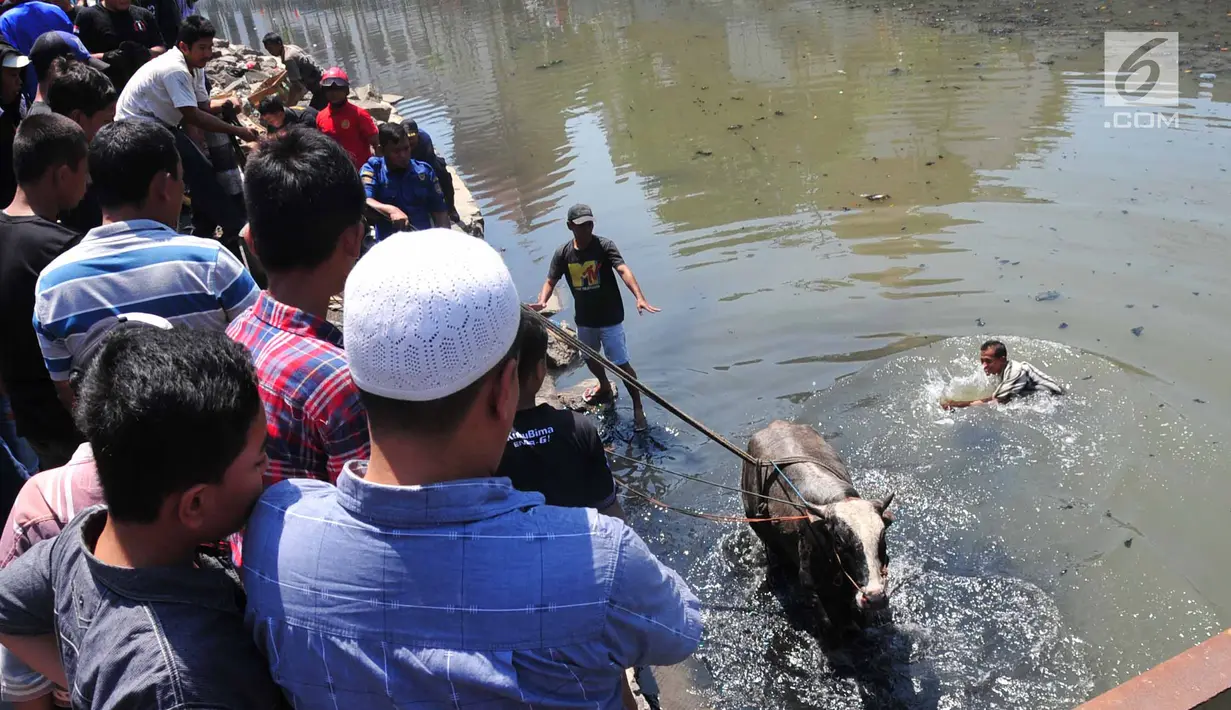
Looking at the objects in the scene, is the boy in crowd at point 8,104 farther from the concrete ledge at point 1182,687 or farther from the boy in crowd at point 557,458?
the concrete ledge at point 1182,687

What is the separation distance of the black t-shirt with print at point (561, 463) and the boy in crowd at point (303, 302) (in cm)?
139

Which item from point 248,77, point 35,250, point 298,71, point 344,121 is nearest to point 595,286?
point 344,121

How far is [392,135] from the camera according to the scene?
25.7ft

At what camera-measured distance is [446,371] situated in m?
1.52

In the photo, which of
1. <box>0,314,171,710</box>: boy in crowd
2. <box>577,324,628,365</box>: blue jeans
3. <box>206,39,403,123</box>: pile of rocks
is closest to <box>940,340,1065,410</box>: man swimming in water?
<box>577,324,628,365</box>: blue jeans

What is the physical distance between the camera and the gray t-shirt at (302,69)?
38.8ft

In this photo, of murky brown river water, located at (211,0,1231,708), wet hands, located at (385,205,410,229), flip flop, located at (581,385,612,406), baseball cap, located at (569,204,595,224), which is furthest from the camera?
flip flop, located at (581,385,612,406)

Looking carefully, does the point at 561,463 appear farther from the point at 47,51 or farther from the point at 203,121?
the point at 47,51

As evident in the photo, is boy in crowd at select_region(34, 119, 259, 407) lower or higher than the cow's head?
higher

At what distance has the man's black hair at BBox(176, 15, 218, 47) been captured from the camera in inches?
258

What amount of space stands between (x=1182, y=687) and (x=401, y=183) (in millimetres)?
7038

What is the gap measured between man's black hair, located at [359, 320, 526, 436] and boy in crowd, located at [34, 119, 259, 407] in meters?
1.67

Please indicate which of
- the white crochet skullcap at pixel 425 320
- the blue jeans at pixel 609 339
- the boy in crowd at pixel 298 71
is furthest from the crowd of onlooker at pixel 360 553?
the boy in crowd at pixel 298 71

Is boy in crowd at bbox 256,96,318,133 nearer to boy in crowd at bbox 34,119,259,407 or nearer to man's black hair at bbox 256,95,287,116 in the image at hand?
man's black hair at bbox 256,95,287,116
